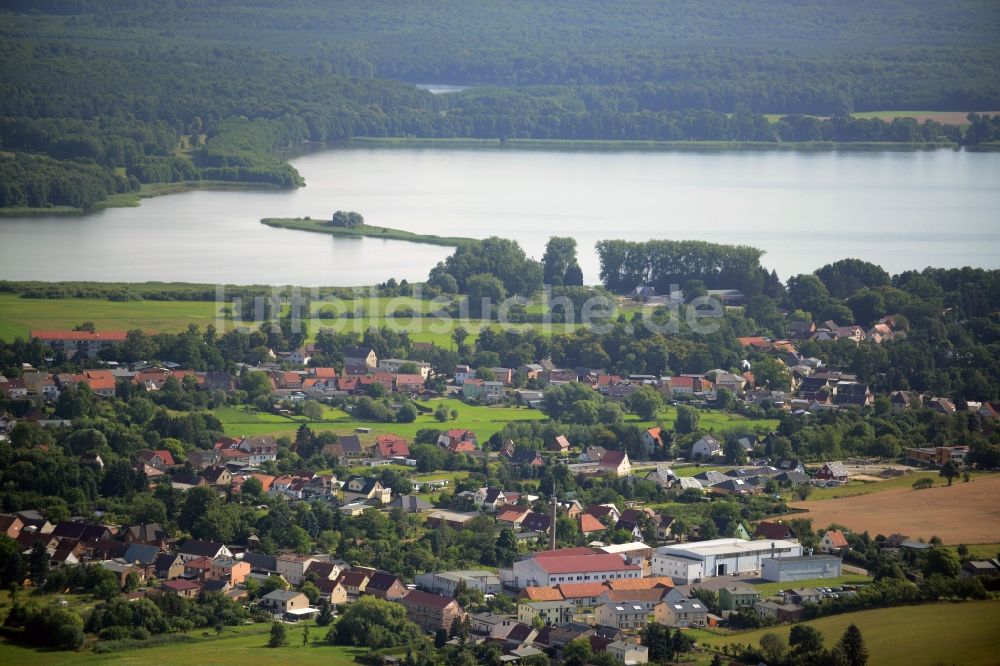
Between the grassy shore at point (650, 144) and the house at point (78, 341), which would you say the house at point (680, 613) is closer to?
the house at point (78, 341)

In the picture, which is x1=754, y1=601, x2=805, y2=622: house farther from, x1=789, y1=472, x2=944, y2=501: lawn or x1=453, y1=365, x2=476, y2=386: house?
x1=453, y1=365, x2=476, y2=386: house

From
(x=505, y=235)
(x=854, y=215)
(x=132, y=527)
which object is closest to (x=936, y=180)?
(x=854, y=215)

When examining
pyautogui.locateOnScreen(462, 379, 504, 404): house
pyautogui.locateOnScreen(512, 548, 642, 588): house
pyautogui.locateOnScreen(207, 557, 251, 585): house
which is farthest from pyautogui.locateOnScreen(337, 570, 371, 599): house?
pyautogui.locateOnScreen(462, 379, 504, 404): house

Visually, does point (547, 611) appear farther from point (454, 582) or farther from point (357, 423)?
point (357, 423)

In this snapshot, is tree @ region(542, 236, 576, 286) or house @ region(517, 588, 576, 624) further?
tree @ region(542, 236, 576, 286)

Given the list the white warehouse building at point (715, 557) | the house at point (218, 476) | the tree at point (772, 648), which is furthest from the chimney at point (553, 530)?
the house at point (218, 476)
